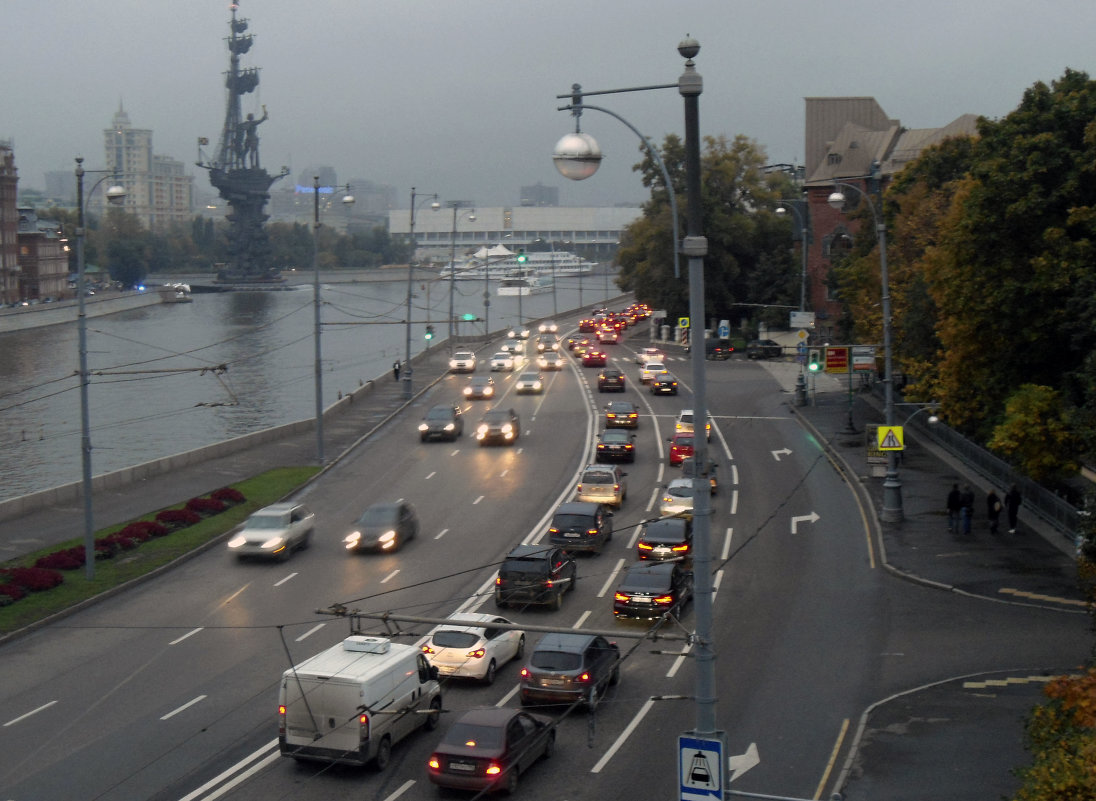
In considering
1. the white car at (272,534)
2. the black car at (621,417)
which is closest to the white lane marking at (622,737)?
the white car at (272,534)

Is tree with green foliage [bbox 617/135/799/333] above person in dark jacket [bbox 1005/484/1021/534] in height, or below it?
above

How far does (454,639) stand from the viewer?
65.4 ft

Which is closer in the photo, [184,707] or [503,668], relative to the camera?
[184,707]

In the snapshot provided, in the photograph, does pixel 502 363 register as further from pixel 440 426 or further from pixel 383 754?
pixel 383 754

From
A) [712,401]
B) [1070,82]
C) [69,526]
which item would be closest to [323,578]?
[69,526]

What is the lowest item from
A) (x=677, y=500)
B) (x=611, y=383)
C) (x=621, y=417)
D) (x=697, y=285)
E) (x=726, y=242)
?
(x=677, y=500)

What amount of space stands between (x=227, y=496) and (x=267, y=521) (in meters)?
6.61

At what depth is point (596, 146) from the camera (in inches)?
414

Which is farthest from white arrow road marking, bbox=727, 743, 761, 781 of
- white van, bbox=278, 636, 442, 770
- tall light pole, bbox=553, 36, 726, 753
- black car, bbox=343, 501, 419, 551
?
black car, bbox=343, 501, 419, 551

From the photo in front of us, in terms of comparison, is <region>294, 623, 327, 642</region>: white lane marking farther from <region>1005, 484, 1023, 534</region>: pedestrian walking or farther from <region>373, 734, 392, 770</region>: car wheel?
<region>1005, 484, 1023, 534</region>: pedestrian walking

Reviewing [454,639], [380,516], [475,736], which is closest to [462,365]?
[380,516]

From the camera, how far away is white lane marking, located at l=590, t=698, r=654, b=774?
16375 millimetres

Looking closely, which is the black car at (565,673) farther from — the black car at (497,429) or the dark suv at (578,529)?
the black car at (497,429)

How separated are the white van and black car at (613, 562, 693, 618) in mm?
7714
